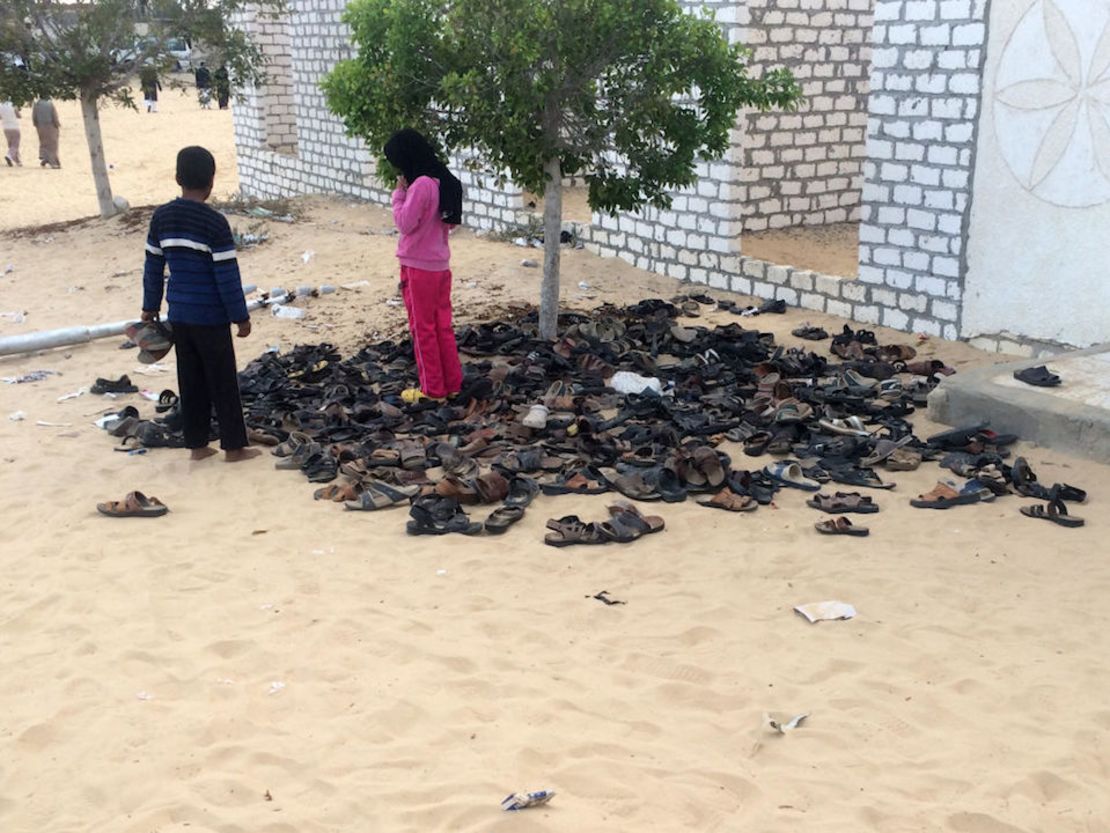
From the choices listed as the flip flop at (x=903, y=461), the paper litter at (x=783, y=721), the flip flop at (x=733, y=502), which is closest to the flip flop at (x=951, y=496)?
the flip flop at (x=903, y=461)

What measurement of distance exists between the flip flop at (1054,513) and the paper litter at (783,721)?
2.19 meters

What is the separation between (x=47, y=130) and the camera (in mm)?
22281

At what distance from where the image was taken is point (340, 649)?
4.23 m

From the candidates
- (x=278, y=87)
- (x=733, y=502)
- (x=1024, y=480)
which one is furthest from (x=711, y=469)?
→ (x=278, y=87)

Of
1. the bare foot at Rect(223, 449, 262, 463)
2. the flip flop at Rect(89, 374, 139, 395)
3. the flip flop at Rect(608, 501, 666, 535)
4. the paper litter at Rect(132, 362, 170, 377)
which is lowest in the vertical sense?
the paper litter at Rect(132, 362, 170, 377)

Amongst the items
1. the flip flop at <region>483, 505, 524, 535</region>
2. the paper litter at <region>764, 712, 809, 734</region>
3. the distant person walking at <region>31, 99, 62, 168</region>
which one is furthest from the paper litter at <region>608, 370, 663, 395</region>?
the distant person walking at <region>31, 99, 62, 168</region>

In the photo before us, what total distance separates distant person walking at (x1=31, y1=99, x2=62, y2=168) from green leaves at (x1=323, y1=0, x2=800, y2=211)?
1647cm

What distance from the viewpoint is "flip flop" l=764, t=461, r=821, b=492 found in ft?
19.0

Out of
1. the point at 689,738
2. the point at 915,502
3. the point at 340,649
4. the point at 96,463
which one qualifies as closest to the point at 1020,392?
the point at 915,502

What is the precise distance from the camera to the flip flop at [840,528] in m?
5.19

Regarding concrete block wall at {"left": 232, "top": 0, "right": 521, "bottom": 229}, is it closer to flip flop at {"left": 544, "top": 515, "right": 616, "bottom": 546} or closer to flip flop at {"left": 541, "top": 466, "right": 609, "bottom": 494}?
flip flop at {"left": 541, "top": 466, "right": 609, "bottom": 494}

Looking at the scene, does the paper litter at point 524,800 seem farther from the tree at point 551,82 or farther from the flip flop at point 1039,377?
the tree at point 551,82

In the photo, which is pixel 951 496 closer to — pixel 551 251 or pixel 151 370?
pixel 551 251

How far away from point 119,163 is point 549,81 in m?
18.2
